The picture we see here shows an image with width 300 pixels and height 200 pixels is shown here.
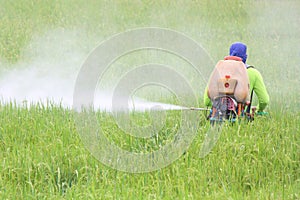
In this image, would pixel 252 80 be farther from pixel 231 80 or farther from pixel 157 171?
pixel 157 171

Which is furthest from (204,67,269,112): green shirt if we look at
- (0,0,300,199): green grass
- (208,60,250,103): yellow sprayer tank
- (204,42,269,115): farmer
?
(208,60,250,103): yellow sprayer tank

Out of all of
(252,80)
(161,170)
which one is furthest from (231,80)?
(161,170)

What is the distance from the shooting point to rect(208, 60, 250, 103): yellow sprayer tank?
5.72 m

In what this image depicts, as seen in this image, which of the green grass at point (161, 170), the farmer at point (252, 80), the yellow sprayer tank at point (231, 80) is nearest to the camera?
the green grass at point (161, 170)

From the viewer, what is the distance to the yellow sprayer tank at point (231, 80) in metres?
5.72

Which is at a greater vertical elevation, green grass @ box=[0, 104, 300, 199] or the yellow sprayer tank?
the yellow sprayer tank

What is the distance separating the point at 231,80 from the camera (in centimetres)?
571

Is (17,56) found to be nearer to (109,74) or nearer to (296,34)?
(109,74)

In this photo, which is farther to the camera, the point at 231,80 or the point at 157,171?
the point at 231,80

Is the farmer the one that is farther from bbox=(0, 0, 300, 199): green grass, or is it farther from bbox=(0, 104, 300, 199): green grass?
bbox=(0, 104, 300, 199): green grass

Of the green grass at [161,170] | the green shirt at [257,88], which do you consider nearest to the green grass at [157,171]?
the green grass at [161,170]

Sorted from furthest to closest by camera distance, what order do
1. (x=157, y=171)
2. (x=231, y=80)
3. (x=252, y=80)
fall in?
(x=252, y=80)
(x=231, y=80)
(x=157, y=171)

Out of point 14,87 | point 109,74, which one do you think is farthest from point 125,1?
point 14,87

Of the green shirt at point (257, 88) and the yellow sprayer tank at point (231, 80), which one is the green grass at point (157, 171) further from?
the yellow sprayer tank at point (231, 80)
